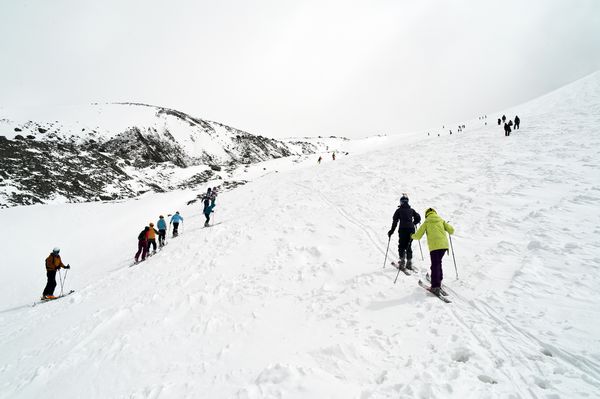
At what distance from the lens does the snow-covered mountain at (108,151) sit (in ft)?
123

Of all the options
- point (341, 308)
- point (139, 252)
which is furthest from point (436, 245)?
point (139, 252)

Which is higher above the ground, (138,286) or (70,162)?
(70,162)

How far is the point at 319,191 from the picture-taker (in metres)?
21.9

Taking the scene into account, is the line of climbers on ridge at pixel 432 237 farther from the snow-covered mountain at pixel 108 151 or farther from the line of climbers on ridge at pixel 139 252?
the snow-covered mountain at pixel 108 151

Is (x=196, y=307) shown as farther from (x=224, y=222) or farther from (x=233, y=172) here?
(x=233, y=172)

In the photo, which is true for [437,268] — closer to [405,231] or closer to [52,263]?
[405,231]

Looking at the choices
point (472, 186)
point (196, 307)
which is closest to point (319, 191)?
point (472, 186)

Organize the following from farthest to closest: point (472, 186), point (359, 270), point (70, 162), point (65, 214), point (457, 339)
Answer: point (70, 162)
point (65, 214)
point (472, 186)
point (359, 270)
point (457, 339)

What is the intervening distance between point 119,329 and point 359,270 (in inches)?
298

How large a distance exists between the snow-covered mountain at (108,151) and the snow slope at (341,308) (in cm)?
2342

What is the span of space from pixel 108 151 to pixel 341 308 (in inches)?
2812

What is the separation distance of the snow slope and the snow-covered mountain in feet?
76.8

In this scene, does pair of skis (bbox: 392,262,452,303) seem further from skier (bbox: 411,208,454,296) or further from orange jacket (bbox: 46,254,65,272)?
orange jacket (bbox: 46,254,65,272)

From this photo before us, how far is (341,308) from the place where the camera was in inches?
294
